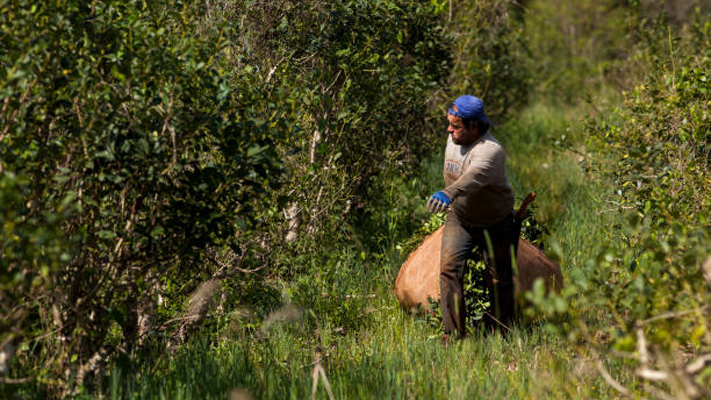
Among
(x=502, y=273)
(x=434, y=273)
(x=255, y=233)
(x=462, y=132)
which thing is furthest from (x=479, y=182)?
(x=255, y=233)

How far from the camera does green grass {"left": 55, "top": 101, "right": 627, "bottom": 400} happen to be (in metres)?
3.72

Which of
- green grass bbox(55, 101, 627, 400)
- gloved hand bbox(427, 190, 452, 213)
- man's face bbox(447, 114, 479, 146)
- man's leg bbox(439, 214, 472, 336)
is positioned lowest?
green grass bbox(55, 101, 627, 400)

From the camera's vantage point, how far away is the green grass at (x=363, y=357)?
3.72 m

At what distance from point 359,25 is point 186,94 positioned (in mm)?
2989

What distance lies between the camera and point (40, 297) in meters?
3.30

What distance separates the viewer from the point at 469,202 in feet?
16.3

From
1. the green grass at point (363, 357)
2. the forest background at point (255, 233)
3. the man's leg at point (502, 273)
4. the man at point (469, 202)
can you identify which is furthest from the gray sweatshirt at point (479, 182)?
the green grass at point (363, 357)

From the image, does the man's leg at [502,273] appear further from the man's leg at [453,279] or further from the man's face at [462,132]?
the man's face at [462,132]

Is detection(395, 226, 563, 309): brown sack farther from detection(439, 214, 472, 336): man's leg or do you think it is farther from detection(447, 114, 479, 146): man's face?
detection(447, 114, 479, 146): man's face

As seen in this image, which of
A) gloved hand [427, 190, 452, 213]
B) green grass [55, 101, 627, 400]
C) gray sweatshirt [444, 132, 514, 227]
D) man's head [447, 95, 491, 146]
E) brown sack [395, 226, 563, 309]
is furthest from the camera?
brown sack [395, 226, 563, 309]

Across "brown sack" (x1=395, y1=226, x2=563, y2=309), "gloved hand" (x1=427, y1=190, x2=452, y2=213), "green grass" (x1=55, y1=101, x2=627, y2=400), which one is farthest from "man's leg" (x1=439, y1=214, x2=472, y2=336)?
"gloved hand" (x1=427, y1=190, x2=452, y2=213)

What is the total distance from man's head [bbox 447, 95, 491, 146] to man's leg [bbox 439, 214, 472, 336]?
29.3 inches

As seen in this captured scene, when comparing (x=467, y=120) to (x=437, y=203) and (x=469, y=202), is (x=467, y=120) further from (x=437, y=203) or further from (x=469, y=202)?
(x=437, y=203)

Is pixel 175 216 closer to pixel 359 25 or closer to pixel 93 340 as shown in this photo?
pixel 93 340
